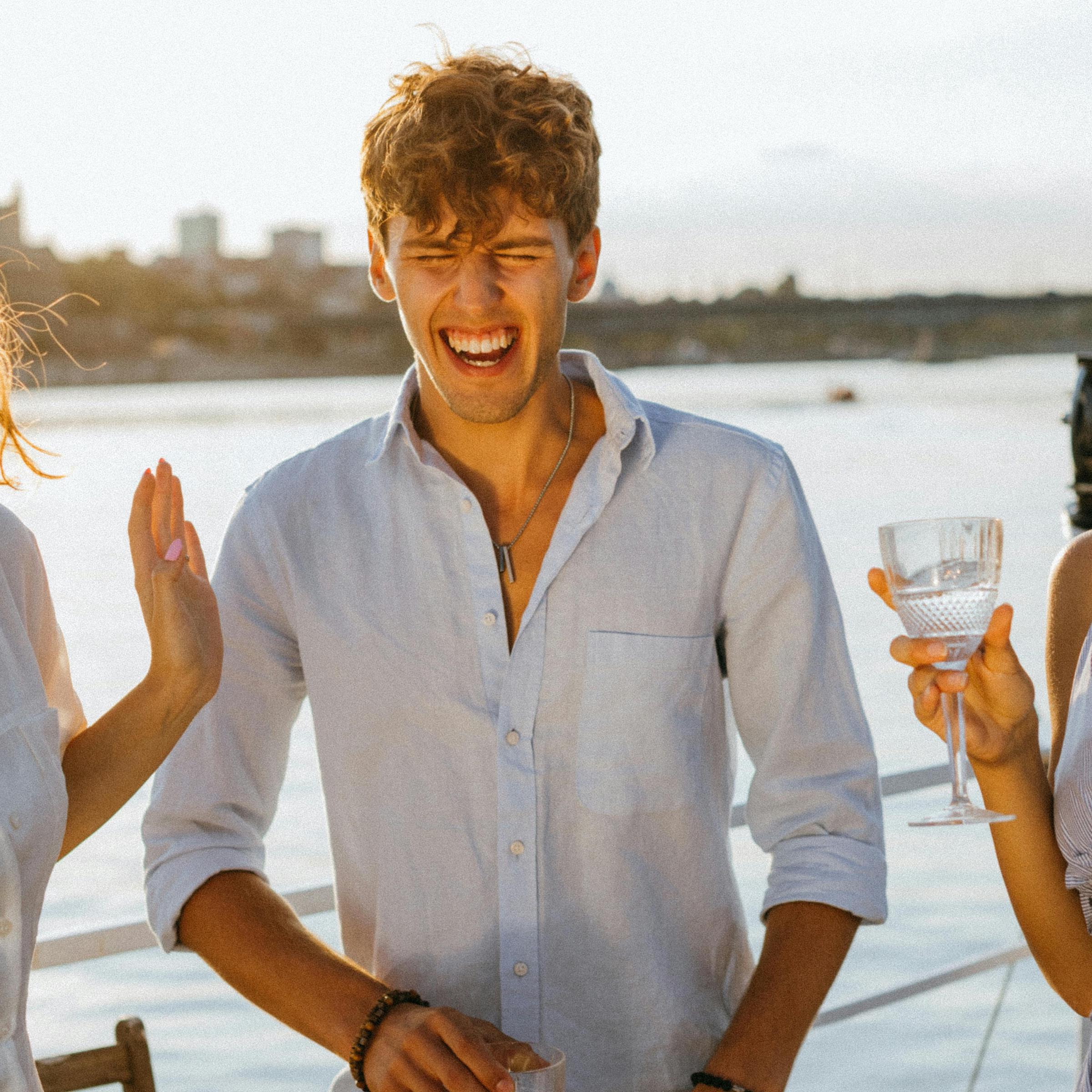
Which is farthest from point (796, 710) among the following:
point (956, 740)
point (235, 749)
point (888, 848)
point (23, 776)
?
point (888, 848)

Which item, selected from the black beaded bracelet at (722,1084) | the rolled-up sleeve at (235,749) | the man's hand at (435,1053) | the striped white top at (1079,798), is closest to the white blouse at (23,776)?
the rolled-up sleeve at (235,749)

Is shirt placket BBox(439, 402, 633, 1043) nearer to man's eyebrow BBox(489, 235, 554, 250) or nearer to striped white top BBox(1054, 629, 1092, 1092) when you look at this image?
man's eyebrow BBox(489, 235, 554, 250)

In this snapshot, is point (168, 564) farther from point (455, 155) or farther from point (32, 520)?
point (32, 520)

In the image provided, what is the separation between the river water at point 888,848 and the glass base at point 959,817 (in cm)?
95

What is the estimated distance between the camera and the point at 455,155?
170cm

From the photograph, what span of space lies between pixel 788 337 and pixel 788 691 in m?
43.7

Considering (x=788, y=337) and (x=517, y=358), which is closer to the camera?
(x=517, y=358)

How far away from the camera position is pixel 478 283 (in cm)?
170

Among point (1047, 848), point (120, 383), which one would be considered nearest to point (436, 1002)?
point (1047, 848)

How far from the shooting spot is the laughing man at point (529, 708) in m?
1.70

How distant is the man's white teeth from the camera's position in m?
1.72

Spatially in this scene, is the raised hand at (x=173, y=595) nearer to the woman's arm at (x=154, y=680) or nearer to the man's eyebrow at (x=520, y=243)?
the woman's arm at (x=154, y=680)

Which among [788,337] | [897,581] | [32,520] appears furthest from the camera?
[788,337]

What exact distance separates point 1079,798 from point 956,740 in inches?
7.1
